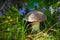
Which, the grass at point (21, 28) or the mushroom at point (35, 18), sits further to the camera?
the mushroom at point (35, 18)

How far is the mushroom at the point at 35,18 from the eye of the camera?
184cm

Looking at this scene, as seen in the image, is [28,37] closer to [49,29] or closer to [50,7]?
[49,29]

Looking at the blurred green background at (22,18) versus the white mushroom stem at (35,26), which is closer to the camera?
the blurred green background at (22,18)

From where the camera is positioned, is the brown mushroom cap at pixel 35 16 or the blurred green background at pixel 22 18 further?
the brown mushroom cap at pixel 35 16

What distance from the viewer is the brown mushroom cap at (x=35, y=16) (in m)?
1.84

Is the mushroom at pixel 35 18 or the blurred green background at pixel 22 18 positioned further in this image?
the mushroom at pixel 35 18

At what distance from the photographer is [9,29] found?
1.68 m

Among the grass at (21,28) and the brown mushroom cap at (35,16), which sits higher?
the brown mushroom cap at (35,16)

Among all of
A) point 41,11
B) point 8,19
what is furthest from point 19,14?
point 41,11

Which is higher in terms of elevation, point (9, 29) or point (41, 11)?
point (41, 11)

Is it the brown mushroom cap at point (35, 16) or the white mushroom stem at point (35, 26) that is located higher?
the brown mushroom cap at point (35, 16)

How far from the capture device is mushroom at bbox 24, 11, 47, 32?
6.05ft

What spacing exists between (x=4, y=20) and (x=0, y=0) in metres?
0.27

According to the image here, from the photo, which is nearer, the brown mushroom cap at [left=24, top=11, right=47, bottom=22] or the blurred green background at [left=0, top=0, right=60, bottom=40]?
the blurred green background at [left=0, top=0, right=60, bottom=40]
